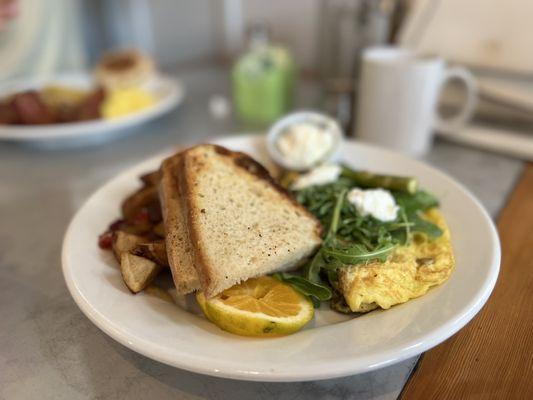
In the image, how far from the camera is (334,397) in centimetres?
77

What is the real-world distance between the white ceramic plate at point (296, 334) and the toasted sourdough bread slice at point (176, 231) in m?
0.06

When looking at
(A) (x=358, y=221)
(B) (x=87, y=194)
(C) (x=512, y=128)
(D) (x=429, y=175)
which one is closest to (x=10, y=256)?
(B) (x=87, y=194)

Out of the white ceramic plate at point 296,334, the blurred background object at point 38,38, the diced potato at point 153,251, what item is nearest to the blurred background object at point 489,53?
the white ceramic plate at point 296,334

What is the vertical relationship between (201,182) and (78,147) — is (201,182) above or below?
above

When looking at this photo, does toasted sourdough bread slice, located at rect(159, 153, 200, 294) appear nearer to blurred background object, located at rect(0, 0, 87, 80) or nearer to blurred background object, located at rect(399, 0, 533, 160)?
blurred background object, located at rect(399, 0, 533, 160)

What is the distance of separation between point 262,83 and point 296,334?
4.36ft

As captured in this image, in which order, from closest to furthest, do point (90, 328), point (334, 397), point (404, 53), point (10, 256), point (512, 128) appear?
1. point (334, 397)
2. point (90, 328)
3. point (10, 256)
4. point (404, 53)
5. point (512, 128)

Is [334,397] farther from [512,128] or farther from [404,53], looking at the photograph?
[512,128]

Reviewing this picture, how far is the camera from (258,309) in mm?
808

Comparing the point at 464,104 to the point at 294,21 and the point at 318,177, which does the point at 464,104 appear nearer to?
the point at 318,177

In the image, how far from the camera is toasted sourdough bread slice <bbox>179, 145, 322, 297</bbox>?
87 centimetres

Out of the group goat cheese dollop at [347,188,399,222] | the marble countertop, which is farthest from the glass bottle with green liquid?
goat cheese dollop at [347,188,399,222]

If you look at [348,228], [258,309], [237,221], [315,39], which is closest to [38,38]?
[315,39]

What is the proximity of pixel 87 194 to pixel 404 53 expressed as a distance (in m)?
1.24
